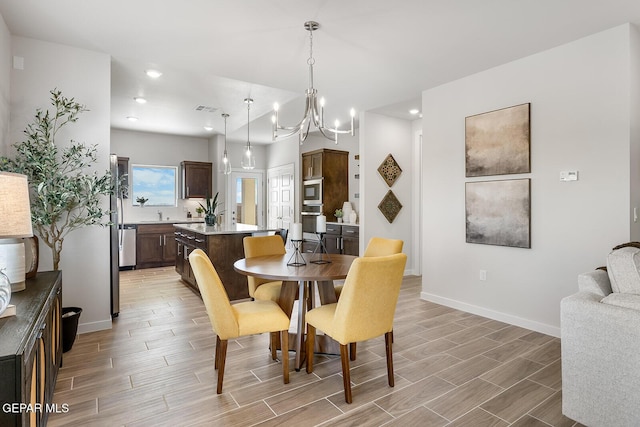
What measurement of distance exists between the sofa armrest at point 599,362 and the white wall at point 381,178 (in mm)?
3453

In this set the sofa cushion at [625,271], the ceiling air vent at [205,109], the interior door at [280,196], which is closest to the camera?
the sofa cushion at [625,271]

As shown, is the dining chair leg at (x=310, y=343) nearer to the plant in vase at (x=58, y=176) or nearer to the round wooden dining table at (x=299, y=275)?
the round wooden dining table at (x=299, y=275)

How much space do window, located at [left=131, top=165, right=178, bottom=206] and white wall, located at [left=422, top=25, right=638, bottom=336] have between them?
18.5 feet

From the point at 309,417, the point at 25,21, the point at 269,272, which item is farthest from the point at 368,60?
the point at 309,417

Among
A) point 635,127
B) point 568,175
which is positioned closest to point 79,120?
point 568,175

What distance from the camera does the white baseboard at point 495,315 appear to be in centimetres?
330

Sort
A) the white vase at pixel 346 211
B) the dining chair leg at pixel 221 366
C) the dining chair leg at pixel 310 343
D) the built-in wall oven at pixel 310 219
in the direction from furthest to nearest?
the built-in wall oven at pixel 310 219, the white vase at pixel 346 211, the dining chair leg at pixel 310 343, the dining chair leg at pixel 221 366

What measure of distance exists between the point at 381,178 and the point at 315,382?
359cm

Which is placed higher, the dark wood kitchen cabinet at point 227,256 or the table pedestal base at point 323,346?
the dark wood kitchen cabinet at point 227,256

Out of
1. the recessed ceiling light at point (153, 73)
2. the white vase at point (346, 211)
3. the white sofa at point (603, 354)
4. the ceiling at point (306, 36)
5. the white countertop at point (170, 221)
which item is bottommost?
the white sofa at point (603, 354)

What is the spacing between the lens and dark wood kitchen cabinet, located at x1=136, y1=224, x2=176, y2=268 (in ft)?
21.8

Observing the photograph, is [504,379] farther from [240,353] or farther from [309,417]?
[240,353]

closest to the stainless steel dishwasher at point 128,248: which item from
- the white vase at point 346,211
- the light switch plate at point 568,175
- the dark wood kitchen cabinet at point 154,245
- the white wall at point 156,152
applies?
the dark wood kitchen cabinet at point 154,245

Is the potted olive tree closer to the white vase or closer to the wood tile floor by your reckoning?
the wood tile floor
